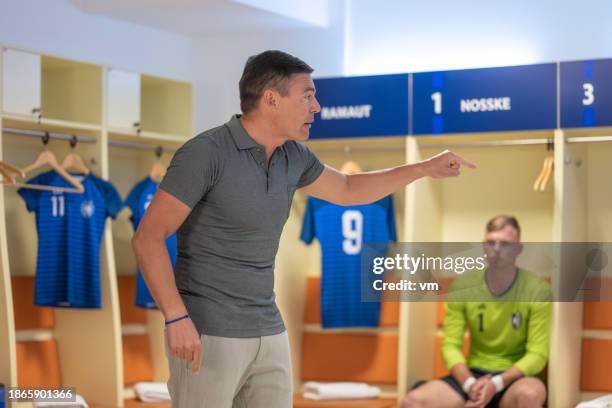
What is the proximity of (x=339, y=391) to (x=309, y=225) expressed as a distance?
0.93 m

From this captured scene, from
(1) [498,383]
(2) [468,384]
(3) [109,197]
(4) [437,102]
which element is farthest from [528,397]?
(3) [109,197]

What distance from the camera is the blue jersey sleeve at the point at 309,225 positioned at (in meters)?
5.48

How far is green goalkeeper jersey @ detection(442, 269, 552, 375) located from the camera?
182 inches

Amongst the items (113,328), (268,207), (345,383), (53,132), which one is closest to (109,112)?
(53,132)

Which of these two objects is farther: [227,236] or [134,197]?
[134,197]

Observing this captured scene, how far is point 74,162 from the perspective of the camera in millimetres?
5105

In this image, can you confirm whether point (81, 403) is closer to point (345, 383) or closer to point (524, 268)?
point (345, 383)

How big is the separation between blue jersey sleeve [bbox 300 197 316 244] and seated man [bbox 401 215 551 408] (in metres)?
0.96

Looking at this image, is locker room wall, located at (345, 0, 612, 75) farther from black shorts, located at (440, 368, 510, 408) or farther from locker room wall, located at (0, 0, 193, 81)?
black shorts, located at (440, 368, 510, 408)

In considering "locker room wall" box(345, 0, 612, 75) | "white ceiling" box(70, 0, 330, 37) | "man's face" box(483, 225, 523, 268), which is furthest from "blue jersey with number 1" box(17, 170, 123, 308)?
"man's face" box(483, 225, 523, 268)

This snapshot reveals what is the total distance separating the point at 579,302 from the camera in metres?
4.89

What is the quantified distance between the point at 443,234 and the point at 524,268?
840 millimetres

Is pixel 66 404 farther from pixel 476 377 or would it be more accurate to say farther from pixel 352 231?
pixel 476 377

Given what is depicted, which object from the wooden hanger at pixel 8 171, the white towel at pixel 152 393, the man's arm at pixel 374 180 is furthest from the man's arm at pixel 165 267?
the white towel at pixel 152 393
